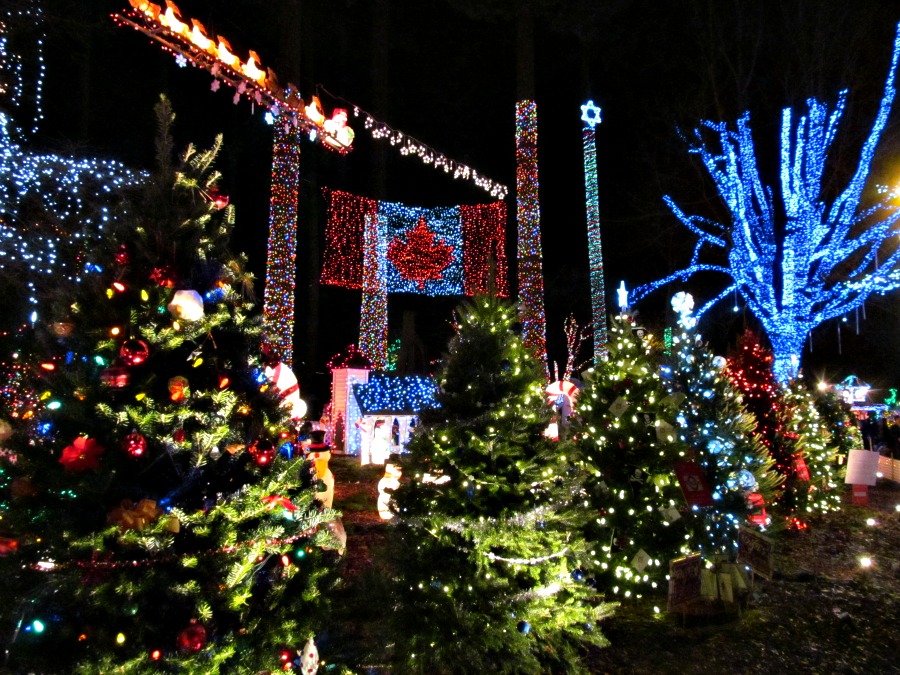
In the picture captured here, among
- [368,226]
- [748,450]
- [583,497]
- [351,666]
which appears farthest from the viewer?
[368,226]

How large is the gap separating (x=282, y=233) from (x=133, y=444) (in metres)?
10.4

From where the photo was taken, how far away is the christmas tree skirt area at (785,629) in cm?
475

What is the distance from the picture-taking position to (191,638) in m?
2.82

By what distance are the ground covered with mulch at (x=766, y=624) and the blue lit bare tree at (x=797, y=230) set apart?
9.52 m

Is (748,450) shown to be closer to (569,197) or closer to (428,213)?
(428,213)

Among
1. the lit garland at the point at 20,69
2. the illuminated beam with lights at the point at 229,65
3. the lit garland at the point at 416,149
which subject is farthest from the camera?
the lit garland at the point at 416,149

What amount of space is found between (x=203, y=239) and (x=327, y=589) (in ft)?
6.67

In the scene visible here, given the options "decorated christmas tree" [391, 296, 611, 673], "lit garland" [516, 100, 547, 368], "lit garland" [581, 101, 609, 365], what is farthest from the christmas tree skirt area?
"lit garland" [581, 101, 609, 365]

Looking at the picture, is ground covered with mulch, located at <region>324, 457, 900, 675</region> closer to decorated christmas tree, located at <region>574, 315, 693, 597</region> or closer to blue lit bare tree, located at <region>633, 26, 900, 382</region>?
decorated christmas tree, located at <region>574, 315, 693, 597</region>

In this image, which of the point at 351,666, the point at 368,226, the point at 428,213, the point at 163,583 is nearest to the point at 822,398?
the point at 428,213

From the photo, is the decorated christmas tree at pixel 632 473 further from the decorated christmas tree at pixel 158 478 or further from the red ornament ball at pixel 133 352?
the red ornament ball at pixel 133 352

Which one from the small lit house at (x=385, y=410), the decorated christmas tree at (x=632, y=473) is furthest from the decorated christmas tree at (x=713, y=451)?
the small lit house at (x=385, y=410)

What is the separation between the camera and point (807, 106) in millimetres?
16234

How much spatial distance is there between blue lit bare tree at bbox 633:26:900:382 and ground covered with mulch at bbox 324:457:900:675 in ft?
31.2
